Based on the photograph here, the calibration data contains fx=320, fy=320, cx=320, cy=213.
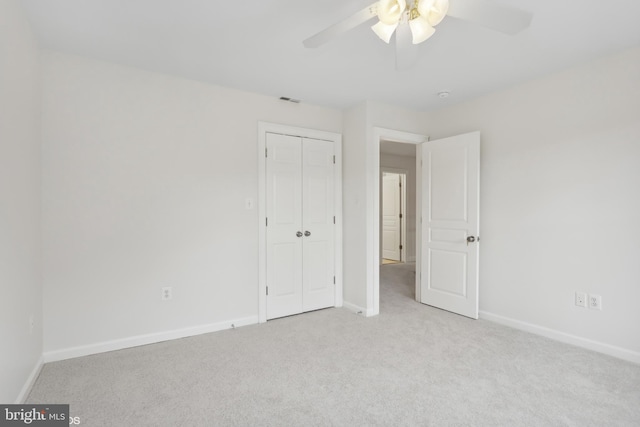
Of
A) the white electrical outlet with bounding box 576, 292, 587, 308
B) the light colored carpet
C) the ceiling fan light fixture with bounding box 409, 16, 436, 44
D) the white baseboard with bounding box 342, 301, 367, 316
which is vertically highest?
the ceiling fan light fixture with bounding box 409, 16, 436, 44

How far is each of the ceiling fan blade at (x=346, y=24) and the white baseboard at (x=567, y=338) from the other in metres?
3.05

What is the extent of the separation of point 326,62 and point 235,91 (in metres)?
1.07

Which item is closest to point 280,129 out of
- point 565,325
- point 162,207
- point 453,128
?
point 162,207

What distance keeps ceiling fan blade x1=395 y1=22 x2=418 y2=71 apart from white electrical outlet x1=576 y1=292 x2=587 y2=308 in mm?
2433

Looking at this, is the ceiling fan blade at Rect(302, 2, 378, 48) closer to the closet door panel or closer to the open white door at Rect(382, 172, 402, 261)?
the closet door panel

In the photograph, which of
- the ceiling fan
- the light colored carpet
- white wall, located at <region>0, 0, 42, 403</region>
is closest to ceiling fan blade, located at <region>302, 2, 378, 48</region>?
the ceiling fan

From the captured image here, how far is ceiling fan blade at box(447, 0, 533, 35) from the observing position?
1.41 m

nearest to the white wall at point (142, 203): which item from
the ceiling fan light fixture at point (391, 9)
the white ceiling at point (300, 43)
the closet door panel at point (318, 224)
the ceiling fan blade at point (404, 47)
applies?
the white ceiling at point (300, 43)

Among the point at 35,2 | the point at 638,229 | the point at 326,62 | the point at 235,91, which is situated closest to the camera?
the point at 35,2

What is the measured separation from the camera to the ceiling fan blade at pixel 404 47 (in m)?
1.74

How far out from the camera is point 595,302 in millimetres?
2645

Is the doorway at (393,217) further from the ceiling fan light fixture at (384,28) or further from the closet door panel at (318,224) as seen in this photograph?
the ceiling fan light fixture at (384,28)

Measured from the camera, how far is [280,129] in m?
3.47

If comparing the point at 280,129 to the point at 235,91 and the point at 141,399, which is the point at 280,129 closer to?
the point at 235,91
